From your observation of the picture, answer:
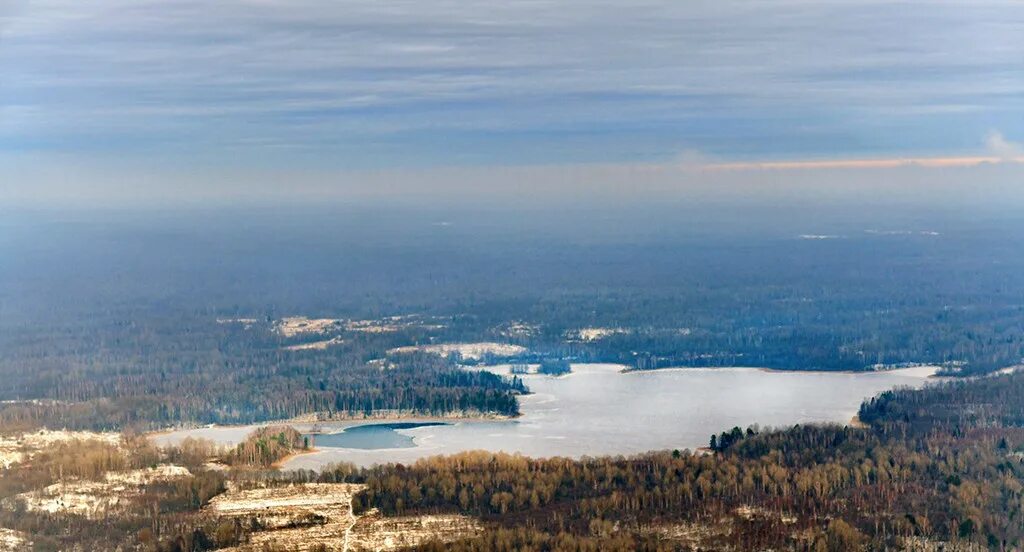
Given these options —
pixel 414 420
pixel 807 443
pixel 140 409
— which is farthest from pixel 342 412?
pixel 807 443

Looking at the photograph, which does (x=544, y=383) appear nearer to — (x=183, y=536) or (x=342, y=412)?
(x=342, y=412)

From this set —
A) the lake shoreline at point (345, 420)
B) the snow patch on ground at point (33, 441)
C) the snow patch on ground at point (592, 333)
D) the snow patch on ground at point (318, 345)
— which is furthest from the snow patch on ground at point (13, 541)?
the snow patch on ground at point (592, 333)

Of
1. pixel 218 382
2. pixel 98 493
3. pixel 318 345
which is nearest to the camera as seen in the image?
pixel 98 493

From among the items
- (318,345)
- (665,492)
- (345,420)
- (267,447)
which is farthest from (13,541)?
(318,345)

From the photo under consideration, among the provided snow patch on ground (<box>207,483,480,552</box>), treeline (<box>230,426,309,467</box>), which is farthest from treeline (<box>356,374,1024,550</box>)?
treeline (<box>230,426,309,467</box>)

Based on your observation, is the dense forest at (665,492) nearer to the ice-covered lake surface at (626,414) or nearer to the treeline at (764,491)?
the treeline at (764,491)

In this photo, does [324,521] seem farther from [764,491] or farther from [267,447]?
[267,447]
